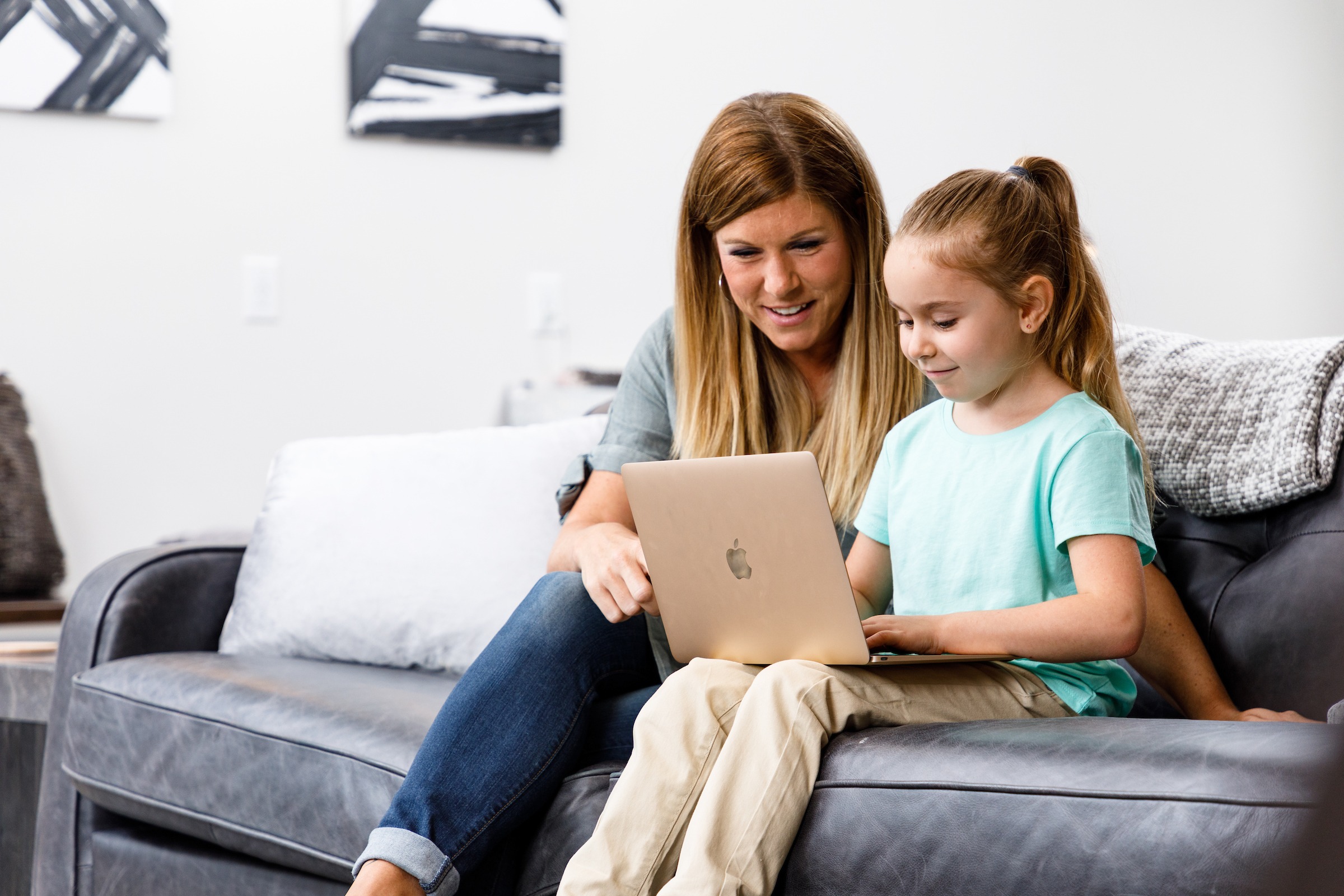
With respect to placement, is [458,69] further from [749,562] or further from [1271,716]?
[1271,716]

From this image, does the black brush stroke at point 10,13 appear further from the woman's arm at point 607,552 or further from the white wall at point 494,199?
the woman's arm at point 607,552

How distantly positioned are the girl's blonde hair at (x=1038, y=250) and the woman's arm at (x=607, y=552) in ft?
1.20

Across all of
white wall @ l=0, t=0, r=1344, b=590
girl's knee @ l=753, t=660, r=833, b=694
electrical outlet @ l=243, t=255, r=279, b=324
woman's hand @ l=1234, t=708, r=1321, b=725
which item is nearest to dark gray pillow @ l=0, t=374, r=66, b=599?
white wall @ l=0, t=0, r=1344, b=590

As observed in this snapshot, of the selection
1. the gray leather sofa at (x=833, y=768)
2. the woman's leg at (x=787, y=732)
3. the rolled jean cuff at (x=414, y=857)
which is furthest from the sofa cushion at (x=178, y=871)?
the woman's leg at (x=787, y=732)

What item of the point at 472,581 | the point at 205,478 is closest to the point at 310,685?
the point at 472,581

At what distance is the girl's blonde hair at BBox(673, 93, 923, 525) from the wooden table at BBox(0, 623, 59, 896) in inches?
38.7

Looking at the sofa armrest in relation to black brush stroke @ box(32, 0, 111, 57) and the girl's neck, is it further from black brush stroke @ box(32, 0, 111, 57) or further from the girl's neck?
black brush stroke @ box(32, 0, 111, 57)

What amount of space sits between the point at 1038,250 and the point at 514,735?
0.61 m

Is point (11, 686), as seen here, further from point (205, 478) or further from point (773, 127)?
point (773, 127)

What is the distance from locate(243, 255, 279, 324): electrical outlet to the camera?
2.41 meters

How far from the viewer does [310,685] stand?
133 cm

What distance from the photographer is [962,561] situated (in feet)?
3.53

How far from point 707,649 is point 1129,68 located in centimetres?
223

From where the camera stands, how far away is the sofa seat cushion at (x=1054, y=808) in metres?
0.71
